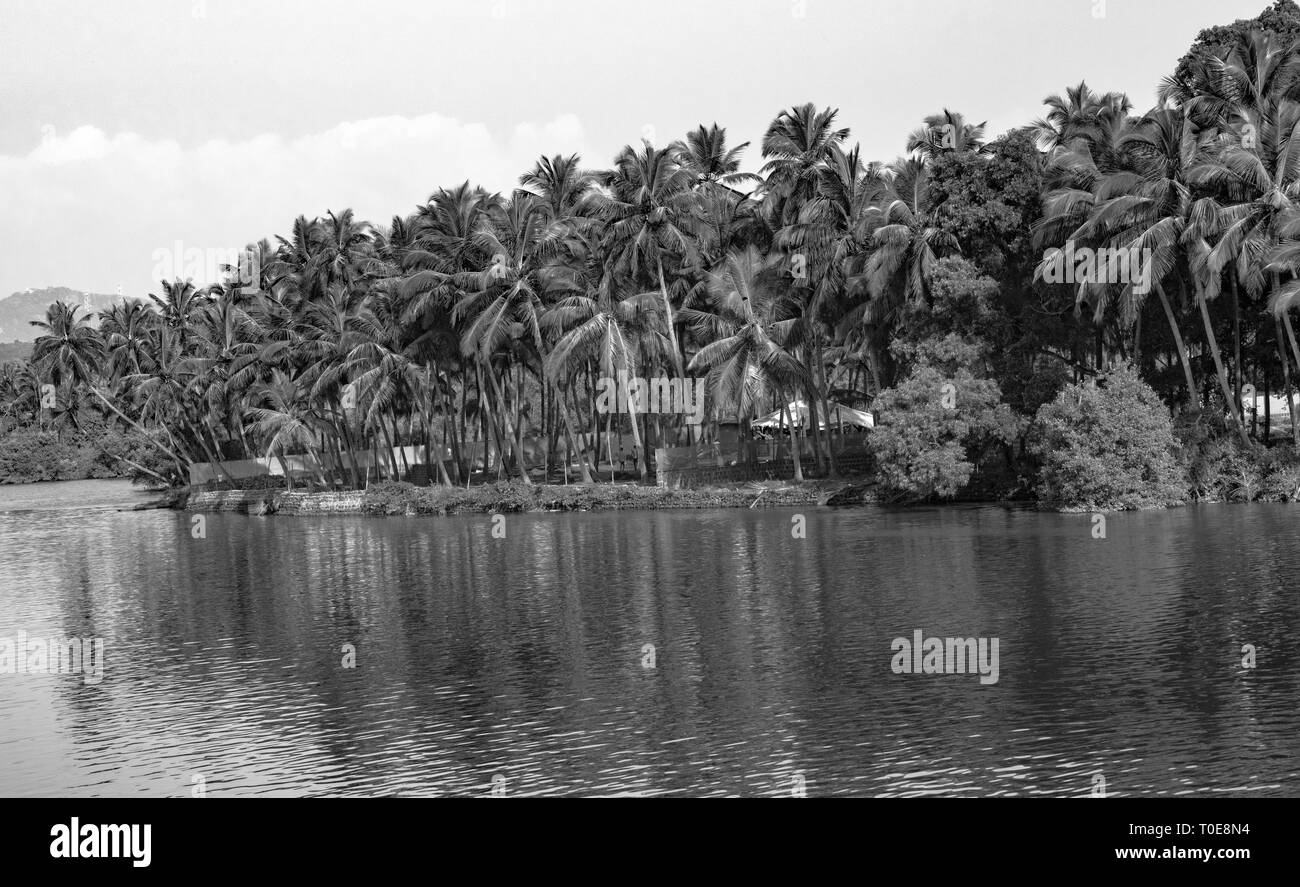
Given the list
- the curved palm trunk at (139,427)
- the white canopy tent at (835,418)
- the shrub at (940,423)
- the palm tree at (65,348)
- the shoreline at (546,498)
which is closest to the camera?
the shrub at (940,423)

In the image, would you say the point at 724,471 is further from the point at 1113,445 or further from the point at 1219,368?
the point at 1219,368

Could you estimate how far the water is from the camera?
1858cm

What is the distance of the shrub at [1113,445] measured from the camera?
44.7m

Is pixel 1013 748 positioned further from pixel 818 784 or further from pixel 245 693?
pixel 245 693

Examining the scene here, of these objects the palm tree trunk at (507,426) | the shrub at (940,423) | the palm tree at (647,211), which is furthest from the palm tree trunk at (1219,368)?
the palm tree trunk at (507,426)

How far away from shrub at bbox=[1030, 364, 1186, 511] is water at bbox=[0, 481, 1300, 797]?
219 centimetres

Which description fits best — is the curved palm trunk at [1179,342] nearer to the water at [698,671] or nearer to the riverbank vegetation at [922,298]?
the riverbank vegetation at [922,298]

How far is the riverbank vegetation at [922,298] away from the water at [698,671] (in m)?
5.57

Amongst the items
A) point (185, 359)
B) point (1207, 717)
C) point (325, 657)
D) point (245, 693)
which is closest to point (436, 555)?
point (325, 657)

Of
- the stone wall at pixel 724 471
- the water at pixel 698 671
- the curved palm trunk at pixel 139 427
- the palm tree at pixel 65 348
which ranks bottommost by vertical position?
the water at pixel 698 671

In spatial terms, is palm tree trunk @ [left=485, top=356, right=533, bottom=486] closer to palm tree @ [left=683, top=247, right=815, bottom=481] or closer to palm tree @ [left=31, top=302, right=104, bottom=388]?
palm tree @ [left=683, top=247, right=815, bottom=481]

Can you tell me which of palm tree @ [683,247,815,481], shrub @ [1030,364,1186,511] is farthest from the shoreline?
shrub @ [1030,364,1186,511]
